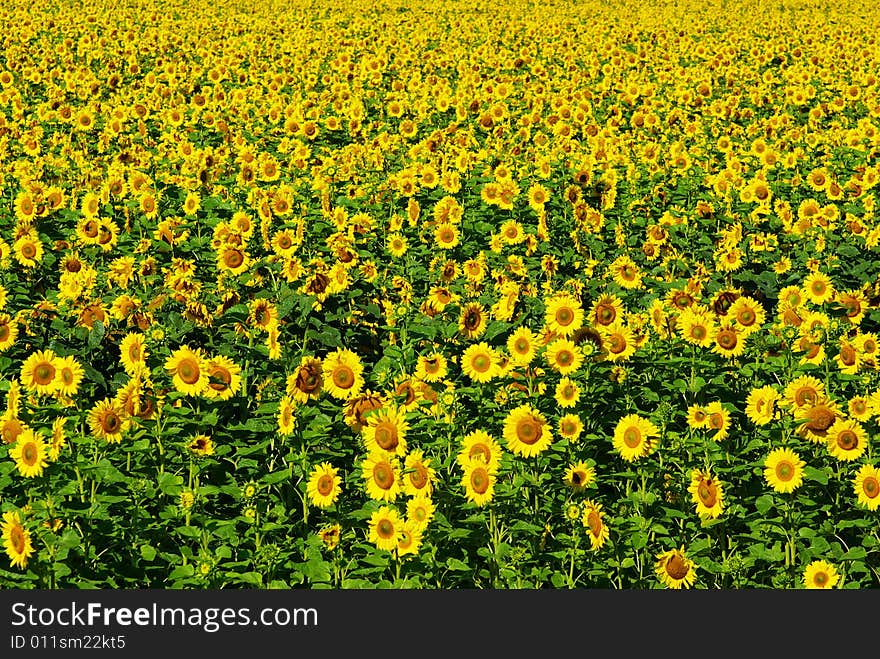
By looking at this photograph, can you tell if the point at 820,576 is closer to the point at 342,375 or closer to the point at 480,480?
the point at 480,480

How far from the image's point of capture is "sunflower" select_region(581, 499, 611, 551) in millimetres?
4227

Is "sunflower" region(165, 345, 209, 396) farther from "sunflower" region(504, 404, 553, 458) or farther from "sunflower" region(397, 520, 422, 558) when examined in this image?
"sunflower" region(504, 404, 553, 458)

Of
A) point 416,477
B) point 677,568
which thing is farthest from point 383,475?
point 677,568

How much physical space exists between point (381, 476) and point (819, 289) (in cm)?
379

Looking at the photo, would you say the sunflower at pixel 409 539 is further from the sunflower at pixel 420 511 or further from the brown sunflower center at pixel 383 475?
the brown sunflower center at pixel 383 475

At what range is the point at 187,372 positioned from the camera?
16.2 feet

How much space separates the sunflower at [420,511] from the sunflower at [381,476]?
12 centimetres

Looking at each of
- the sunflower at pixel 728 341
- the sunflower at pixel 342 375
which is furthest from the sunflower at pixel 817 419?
the sunflower at pixel 342 375

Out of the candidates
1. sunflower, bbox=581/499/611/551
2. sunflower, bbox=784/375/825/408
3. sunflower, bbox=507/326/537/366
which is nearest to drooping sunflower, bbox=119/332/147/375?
sunflower, bbox=507/326/537/366

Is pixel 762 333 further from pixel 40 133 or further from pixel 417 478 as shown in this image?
pixel 40 133

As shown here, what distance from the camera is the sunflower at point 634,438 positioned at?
186 inches

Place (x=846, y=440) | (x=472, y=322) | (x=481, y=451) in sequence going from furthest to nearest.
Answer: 1. (x=472, y=322)
2. (x=846, y=440)
3. (x=481, y=451)

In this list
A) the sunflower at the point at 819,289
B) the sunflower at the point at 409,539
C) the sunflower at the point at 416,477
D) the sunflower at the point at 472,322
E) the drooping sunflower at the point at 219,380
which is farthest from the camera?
the sunflower at the point at 819,289

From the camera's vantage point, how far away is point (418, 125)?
12.5m
